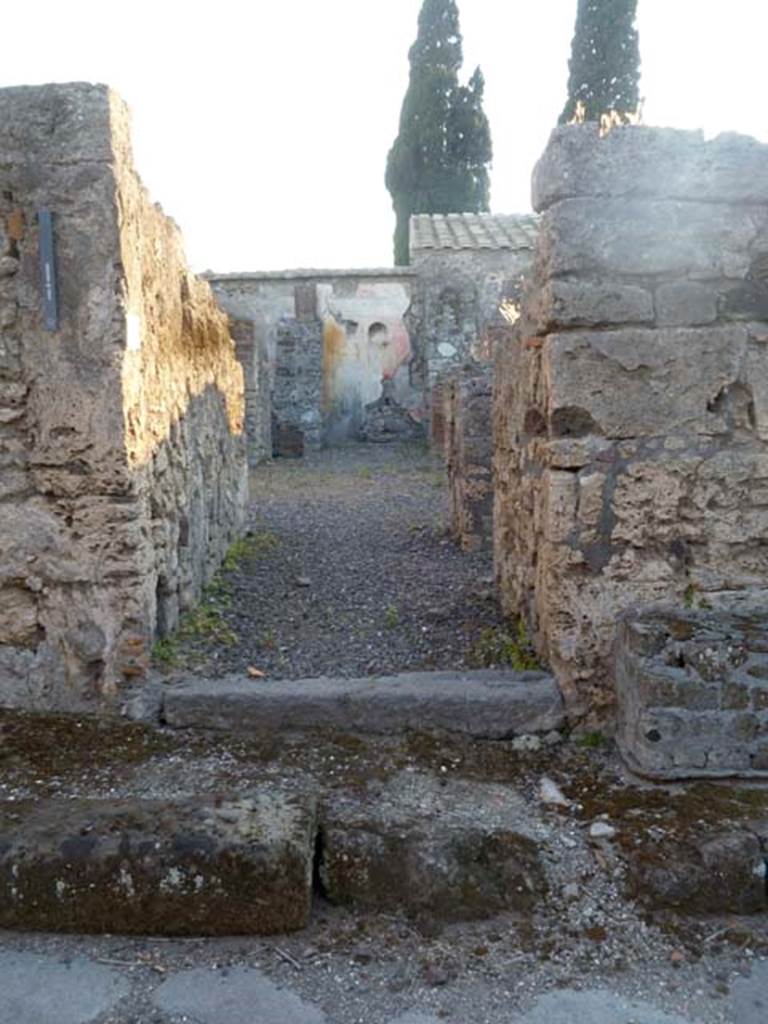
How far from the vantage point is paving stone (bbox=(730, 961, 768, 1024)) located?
186cm

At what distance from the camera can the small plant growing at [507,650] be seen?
3.35m

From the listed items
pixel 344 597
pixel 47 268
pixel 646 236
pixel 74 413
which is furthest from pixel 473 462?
pixel 47 268

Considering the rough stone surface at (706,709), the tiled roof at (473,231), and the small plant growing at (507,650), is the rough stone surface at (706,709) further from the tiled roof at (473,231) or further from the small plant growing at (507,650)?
the tiled roof at (473,231)

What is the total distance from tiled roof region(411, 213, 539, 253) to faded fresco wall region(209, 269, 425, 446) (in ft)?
3.37

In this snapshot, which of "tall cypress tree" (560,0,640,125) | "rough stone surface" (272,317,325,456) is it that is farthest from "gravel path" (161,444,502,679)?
"tall cypress tree" (560,0,640,125)

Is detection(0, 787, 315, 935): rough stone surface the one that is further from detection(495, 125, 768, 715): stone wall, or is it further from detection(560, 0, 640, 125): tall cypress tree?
detection(560, 0, 640, 125): tall cypress tree

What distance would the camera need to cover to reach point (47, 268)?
2.90 m

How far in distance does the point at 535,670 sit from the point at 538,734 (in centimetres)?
30

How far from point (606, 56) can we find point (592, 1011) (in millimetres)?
20509

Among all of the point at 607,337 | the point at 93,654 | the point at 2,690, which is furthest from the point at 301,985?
the point at 607,337

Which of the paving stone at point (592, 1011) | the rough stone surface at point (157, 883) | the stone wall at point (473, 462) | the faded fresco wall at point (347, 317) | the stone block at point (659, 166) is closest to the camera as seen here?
the paving stone at point (592, 1011)

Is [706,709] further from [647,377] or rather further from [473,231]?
[473,231]

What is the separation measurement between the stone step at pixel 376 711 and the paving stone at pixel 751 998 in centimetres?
110

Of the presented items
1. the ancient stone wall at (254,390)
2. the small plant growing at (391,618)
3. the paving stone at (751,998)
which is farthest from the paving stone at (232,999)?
the ancient stone wall at (254,390)
